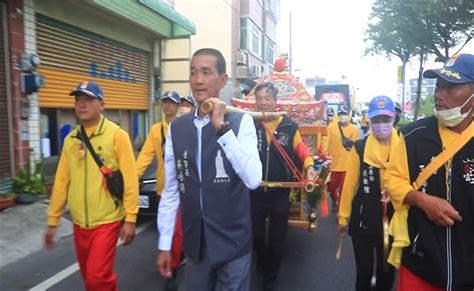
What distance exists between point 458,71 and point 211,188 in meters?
1.36

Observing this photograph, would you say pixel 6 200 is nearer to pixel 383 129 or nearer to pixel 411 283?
pixel 383 129

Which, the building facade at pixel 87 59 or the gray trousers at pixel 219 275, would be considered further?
the building facade at pixel 87 59

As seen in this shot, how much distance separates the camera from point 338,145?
24.0 feet

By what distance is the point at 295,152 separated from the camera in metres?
4.29

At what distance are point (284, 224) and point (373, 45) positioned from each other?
24.4 metres

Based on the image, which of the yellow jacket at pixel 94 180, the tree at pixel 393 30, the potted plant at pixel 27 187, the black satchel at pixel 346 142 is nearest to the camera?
the yellow jacket at pixel 94 180

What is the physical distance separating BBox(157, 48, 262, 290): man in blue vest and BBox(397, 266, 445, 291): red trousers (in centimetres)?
84

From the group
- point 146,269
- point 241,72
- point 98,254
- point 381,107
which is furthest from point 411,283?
point 241,72

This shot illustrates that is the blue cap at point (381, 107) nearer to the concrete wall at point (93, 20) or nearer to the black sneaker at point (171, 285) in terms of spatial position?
the black sneaker at point (171, 285)

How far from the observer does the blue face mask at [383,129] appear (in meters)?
3.44

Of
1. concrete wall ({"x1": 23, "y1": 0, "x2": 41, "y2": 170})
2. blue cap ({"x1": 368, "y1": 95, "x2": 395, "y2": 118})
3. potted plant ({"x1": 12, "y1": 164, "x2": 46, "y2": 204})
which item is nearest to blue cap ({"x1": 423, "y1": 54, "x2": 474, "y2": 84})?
blue cap ({"x1": 368, "y1": 95, "x2": 395, "y2": 118})

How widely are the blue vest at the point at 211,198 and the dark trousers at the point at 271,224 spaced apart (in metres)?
1.67

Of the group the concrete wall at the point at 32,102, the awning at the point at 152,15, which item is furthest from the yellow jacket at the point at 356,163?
the awning at the point at 152,15

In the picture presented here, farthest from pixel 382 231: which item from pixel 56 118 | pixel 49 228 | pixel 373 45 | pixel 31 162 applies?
pixel 373 45
